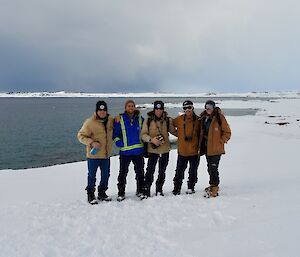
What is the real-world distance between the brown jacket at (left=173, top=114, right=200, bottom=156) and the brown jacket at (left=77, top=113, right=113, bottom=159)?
147 cm

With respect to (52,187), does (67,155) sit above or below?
below

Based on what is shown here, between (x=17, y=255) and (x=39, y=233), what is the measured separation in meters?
0.70

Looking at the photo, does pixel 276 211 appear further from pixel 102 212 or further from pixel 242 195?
pixel 102 212

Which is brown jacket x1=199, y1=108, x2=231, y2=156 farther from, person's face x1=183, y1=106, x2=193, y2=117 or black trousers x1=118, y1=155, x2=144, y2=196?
black trousers x1=118, y1=155, x2=144, y2=196

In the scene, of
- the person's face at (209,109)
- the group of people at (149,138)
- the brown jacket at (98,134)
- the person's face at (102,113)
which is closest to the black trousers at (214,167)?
the group of people at (149,138)

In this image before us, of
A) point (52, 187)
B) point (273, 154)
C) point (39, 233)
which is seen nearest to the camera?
point (39, 233)

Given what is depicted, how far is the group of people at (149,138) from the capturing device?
6.48 m

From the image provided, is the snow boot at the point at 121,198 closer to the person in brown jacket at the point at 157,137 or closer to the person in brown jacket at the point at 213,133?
the person in brown jacket at the point at 157,137

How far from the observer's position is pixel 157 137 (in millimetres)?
6508

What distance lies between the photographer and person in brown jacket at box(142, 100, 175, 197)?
256 inches

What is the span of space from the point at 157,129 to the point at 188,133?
665 millimetres

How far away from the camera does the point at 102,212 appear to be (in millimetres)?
5844

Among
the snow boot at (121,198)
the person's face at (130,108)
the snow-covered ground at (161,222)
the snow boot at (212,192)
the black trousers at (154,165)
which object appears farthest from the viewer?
the black trousers at (154,165)

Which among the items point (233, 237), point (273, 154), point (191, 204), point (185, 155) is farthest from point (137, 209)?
point (273, 154)
